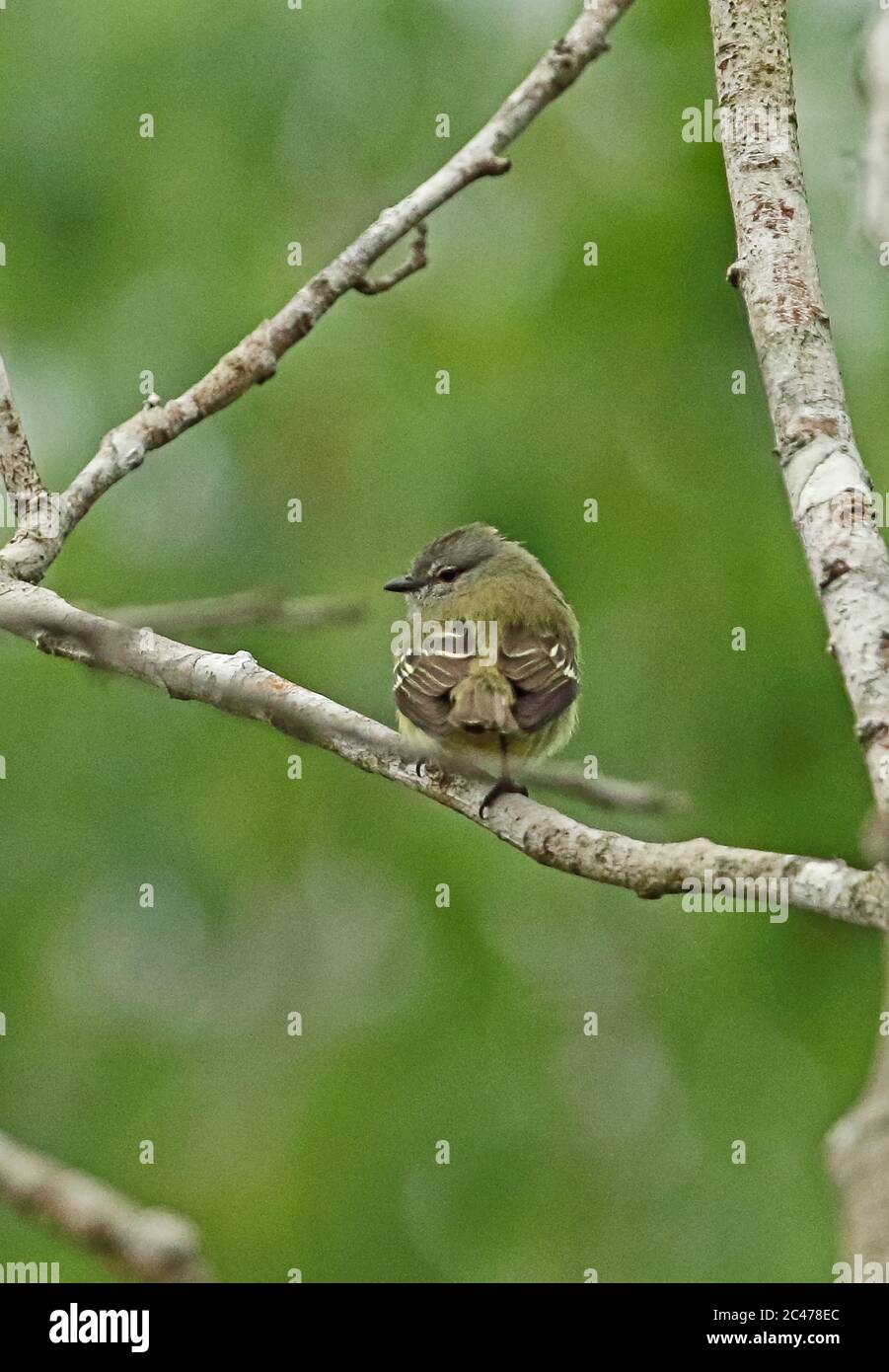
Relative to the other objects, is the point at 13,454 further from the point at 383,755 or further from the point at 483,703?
the point at 483,703

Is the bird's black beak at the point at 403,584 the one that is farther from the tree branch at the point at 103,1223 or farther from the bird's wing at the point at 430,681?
the tree branch at the point at 103,1223

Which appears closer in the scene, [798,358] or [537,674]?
[798,358]

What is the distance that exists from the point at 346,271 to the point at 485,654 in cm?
153

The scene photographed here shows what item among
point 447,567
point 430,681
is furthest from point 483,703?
point 447,567

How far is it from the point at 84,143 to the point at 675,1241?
656cm

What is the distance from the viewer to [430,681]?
5.15 meters

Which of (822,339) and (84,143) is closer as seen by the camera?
(822,339)

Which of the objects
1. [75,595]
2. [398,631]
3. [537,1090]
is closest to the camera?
[398,631]

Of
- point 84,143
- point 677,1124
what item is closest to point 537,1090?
point 677,1124

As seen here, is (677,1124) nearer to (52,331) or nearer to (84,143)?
(52,331)

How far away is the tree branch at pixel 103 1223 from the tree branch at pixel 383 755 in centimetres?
124

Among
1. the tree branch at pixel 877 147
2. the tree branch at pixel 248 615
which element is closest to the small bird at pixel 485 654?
the tree branch at pixel 248 615

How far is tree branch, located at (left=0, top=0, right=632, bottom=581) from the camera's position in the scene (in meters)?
4.27

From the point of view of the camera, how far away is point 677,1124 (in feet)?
28.1
